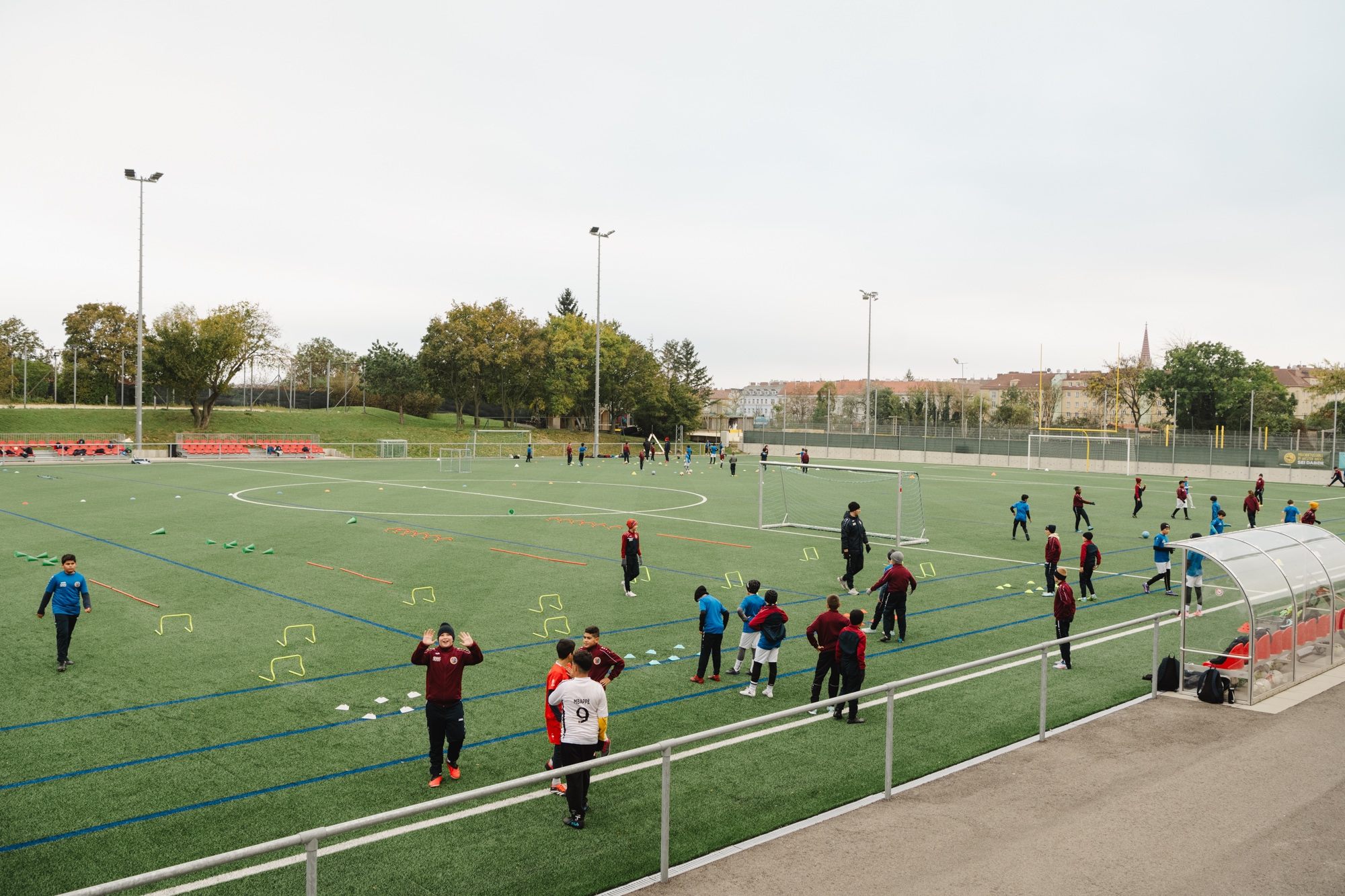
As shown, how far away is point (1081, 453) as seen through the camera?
66750mm

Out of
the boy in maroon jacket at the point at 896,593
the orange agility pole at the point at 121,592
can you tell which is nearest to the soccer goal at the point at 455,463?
the orange agility pole at the point at 121,592

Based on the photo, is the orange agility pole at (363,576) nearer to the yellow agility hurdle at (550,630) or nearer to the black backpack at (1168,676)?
the yellow agility hurdle at (550,630)

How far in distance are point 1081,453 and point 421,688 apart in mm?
65112

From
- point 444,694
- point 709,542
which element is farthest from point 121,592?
point 709,542

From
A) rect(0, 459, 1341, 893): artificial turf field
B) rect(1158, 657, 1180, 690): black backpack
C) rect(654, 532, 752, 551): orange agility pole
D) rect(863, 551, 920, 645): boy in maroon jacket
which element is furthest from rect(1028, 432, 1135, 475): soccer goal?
rect(1158, 657, 1180, 690): black backpack

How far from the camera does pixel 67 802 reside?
793 centimetres

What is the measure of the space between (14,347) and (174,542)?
371 ft

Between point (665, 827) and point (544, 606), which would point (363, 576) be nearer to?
point (544, 606)

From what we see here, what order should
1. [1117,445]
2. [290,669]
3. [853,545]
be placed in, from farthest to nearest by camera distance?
[1117,445] < [853,545] < [290,669]

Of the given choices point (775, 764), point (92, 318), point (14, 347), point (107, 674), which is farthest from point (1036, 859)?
point (14, 347)

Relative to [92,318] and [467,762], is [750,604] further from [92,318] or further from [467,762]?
[92,318]

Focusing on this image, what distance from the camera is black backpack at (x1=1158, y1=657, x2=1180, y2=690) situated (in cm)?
1149

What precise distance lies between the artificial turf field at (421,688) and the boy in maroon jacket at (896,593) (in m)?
0.32

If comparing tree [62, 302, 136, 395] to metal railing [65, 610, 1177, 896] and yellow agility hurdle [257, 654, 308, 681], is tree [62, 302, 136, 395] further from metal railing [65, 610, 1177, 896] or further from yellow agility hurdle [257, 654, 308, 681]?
metal railing [65, 610, 1177, 896]
